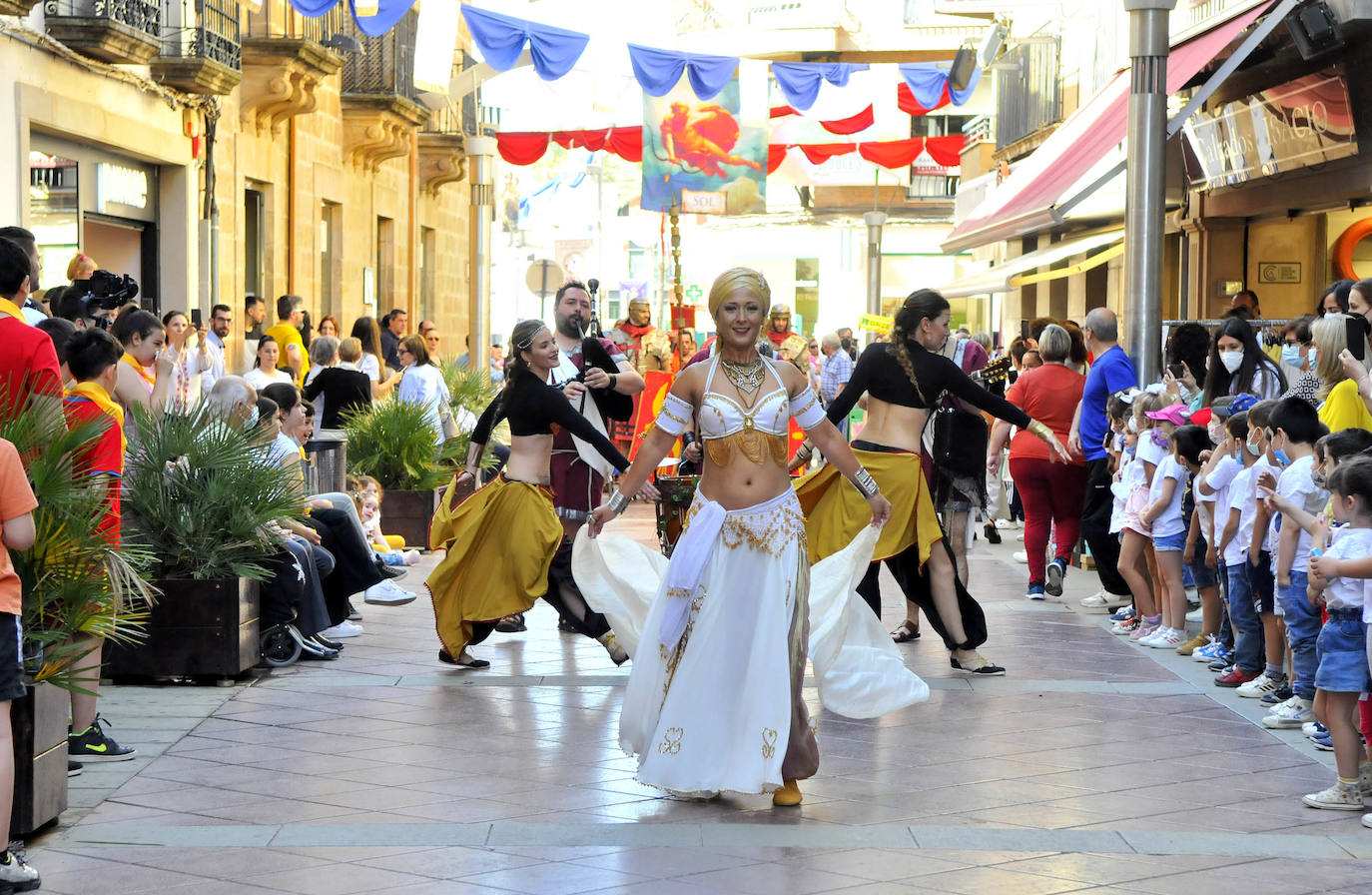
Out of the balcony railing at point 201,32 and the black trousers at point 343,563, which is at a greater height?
the balcony railing at point 201,32

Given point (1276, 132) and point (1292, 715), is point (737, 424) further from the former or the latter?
point (1276, 132)

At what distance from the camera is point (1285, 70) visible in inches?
654

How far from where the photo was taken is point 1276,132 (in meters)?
16.2

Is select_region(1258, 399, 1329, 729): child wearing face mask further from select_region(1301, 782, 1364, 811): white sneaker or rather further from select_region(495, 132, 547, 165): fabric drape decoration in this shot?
select_region(495, 132, 547, 165): fabric drape decoration

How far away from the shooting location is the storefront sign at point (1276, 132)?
Result: 1480cm

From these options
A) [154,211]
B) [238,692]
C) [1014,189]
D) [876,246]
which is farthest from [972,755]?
[876,246]

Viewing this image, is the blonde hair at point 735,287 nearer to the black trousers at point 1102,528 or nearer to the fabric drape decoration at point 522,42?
the black trousers at point 1102,528

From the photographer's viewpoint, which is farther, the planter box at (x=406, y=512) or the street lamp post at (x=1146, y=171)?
the planter box at (x=406, y=512)

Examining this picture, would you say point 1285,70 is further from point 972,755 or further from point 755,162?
point 755,162

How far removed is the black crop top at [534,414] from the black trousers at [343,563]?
1.18 m

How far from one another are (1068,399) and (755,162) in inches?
785

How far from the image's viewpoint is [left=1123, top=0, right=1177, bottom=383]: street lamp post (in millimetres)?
12695

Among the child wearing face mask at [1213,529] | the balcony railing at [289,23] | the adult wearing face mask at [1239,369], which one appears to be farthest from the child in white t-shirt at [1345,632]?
the balcony railing at [289,23]

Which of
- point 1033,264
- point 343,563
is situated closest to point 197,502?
point 343,563
